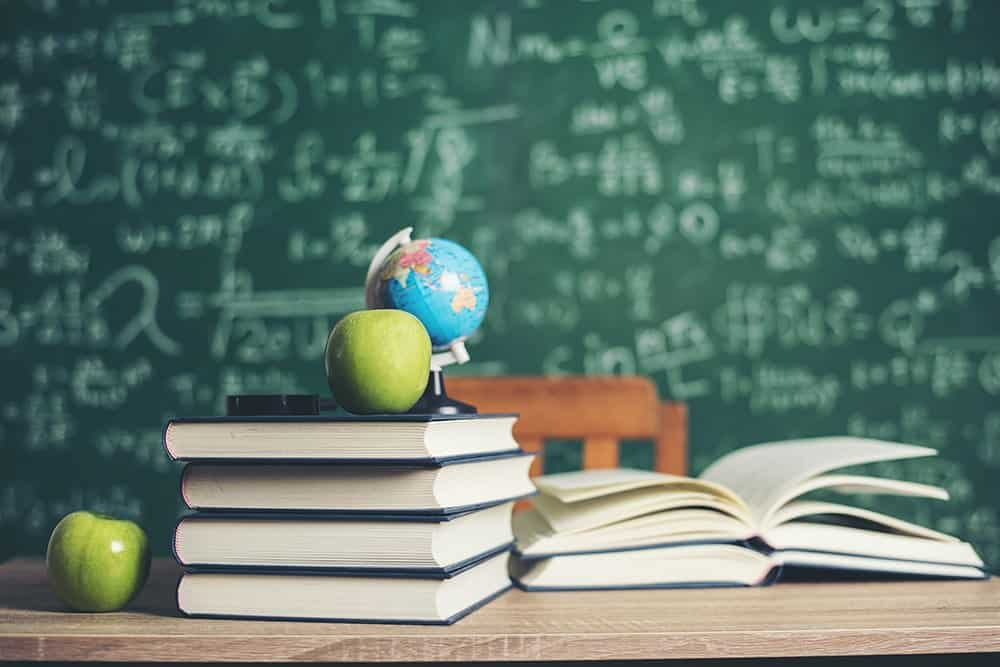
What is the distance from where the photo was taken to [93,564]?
2.77 ft

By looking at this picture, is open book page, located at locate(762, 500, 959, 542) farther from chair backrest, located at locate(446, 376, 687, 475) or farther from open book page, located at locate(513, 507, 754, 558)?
chair backrest, located at locate(446, 376, 687, 475)

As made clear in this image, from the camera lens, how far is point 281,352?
2787mm

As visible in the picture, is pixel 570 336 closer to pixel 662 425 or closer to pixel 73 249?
pixel 662 425

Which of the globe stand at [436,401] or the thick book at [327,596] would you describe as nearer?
the thick book at [327,596]

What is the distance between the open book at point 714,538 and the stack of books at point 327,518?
14cm

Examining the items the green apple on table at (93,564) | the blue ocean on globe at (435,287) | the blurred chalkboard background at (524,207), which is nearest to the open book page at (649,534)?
the blue ocean on globe at (435,287)

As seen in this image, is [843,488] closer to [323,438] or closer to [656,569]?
[656,569]

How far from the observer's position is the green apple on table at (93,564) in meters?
0.84

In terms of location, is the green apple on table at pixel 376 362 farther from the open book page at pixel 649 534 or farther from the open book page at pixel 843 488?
the open book page at pixel 843 488

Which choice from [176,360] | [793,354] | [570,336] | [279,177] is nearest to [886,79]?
[793,354]

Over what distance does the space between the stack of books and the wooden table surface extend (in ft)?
0.08

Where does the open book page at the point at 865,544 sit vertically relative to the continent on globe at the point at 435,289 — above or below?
below

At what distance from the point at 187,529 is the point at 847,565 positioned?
2.01 feet

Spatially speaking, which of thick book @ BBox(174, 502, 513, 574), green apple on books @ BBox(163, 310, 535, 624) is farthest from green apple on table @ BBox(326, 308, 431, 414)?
thick book @ BBox(174, 502, 513, 574)
